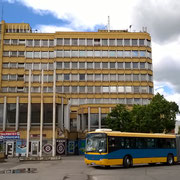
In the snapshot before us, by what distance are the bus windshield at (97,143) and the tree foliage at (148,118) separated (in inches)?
778

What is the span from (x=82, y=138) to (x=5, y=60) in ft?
89.9

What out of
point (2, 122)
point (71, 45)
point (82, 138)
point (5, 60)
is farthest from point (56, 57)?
point (2, 122)

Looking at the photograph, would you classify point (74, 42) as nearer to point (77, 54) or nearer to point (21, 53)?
point (77, 54)

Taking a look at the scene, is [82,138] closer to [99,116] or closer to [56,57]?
[99,116]

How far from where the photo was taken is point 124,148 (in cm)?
2253

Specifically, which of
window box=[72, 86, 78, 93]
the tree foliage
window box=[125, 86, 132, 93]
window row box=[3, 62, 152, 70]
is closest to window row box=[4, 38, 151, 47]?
window row box=[3, 62, 152, 70]

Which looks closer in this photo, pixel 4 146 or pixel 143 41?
pixel 4 146

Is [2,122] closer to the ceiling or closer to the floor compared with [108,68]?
closer to the floor

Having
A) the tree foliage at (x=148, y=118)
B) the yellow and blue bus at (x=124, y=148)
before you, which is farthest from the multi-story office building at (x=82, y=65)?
the yellow and blue bus at (x=124, y=148)

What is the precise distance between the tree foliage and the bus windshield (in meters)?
19.8

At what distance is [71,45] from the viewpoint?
6494 centimetres

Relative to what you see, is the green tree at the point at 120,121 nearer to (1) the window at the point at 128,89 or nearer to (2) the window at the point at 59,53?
(1) the window at the point at 128,89

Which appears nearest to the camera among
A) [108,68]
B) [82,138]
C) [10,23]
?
[82,138]

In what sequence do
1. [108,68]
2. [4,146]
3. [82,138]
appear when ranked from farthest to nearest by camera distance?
[108,68] < [82,138] < [4,146]
